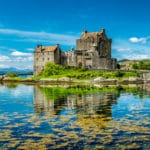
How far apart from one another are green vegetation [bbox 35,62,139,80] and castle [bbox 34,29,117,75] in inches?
183

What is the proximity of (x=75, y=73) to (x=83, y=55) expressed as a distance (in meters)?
12.6

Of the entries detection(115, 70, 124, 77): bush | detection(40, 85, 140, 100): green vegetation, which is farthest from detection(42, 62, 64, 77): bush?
detection(40, 85, 140, 100): green vegetation

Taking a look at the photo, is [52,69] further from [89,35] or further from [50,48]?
[89,35]

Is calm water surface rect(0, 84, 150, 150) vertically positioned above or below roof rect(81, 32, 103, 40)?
below

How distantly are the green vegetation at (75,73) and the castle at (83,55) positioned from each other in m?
4.64

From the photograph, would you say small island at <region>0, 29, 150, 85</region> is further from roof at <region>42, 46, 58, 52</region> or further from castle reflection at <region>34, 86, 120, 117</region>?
castle reflection at <region>34, 86, 120, 117</region>

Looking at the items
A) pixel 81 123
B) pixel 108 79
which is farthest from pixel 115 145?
pixel 108 79

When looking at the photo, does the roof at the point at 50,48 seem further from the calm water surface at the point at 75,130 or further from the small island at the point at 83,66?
the calm water surface at the point at 75,130

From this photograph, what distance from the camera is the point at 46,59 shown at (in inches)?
5379

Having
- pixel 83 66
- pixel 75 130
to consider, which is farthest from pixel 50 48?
pixel 75 130

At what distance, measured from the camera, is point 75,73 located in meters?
126

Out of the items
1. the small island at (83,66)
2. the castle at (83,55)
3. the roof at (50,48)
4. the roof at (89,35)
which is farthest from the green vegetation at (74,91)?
the roof at (89,35)

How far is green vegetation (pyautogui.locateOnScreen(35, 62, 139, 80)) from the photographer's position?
123 m

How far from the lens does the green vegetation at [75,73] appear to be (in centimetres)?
12338
